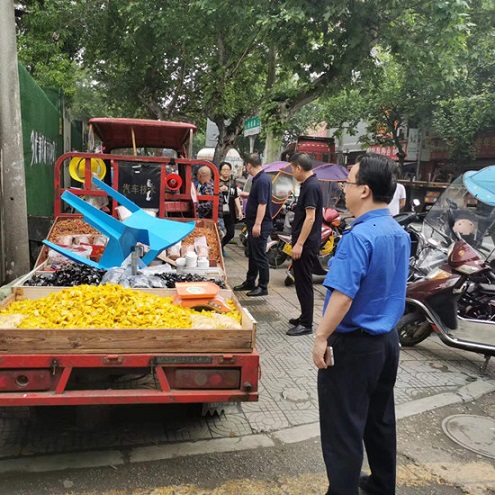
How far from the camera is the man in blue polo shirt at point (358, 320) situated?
216 cm

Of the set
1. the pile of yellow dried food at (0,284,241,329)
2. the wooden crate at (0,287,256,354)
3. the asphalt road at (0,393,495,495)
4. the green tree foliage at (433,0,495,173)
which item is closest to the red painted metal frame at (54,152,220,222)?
the pile of yellow dried food at (0,284,241,329)

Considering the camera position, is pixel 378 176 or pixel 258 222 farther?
pixel 258 222

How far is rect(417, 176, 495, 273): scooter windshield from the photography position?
4.88 m

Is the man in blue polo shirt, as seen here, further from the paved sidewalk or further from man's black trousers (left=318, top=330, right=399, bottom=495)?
the paved sidewalk

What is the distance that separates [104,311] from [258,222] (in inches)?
145

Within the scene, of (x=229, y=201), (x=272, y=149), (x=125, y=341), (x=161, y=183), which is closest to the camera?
(x=125, y=341)

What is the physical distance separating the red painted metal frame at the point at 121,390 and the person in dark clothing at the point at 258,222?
368cm

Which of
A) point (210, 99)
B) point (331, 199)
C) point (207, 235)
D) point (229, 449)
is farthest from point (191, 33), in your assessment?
point (229, 449)

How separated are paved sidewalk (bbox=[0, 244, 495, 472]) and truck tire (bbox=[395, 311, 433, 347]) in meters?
0.12

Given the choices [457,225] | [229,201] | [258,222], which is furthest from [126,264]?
[229,201]

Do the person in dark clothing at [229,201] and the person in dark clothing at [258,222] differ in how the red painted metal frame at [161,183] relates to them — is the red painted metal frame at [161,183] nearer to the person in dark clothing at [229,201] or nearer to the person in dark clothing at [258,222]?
the person in dark clothing at [258,222]

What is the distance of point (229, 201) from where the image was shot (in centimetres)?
852

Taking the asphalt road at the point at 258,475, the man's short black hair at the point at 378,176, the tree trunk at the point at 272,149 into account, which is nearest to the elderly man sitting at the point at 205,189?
the asphalt road at the point at 258,475

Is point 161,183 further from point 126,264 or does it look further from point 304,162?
point 126,264
